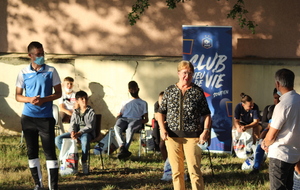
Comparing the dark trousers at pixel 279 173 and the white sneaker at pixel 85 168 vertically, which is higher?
the dark trousers at pixel 279 173

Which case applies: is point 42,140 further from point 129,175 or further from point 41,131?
point 129,175

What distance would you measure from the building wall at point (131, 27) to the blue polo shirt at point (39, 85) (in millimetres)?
5098

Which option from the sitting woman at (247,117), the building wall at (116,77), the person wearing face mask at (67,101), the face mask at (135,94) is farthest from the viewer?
the person wearing face mask at (67,101)

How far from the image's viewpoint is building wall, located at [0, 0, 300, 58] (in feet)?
→ 37.3

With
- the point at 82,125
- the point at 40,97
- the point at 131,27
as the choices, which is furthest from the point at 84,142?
the point at 131,27

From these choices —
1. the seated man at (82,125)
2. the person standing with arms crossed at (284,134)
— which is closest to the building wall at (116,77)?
the seated man at (82,125)

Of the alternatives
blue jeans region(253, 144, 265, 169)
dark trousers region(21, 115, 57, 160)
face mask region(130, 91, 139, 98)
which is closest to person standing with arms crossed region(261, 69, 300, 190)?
dark trousers region(21, 115, 57, 160)

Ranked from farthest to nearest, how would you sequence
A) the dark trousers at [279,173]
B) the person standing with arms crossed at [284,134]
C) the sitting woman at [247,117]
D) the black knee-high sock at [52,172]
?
the sitting woman at [247,117], the black knee-high sock at [52,172], the dark trousers at [279,173], the person standing with arms crossed at [284,134]

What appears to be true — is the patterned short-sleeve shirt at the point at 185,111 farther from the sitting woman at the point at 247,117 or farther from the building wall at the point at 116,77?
the building wall at the point at 116,77

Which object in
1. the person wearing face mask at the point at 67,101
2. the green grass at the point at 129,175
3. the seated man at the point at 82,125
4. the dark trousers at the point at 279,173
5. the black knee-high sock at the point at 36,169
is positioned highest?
the person wearing face mask at the point at 67,101

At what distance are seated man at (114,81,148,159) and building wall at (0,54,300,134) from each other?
0.96m

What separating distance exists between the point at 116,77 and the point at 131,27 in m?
1.18

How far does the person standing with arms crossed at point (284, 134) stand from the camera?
5316mm

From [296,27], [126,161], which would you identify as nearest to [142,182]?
[126,161]
